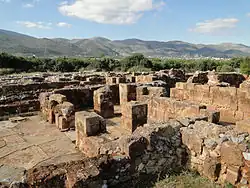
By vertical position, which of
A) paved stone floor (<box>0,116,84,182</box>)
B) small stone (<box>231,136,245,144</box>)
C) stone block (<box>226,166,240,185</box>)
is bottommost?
paved stone floor (<box>0,116,84,182</box>)

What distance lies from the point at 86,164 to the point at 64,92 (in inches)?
337

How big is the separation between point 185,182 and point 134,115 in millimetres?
3993

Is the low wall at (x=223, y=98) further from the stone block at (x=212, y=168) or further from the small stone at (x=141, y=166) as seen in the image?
the small stone at (x=141, y=166)

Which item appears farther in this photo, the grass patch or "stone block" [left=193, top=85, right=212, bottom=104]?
"stone block" [left=193, top=85, right=212, bottom=104]

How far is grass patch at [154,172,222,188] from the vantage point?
16.5 ft

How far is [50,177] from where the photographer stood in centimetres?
432

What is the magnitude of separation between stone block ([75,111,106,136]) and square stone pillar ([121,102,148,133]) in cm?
175

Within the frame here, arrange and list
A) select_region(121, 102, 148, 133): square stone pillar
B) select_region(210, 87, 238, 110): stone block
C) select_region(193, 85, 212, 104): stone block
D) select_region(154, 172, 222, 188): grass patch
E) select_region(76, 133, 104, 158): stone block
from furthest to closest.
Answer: select_region(193, 85, 212, 104): stone block, select_region(210, 87, 238, 110): stone block, select_region(121, 102, 148, 133): square stone pillar, select_region(76, 133, 104, 158): stone block, select_region(154, 172, 222, 188): grass patch

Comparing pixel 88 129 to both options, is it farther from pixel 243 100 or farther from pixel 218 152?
pixel 243 100

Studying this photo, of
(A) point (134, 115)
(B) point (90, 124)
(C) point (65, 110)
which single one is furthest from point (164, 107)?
(B) point (90, 124)

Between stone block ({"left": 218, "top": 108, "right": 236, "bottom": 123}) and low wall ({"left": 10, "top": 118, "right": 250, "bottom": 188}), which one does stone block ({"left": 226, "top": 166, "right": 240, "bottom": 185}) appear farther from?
stone block ({"left": 218, "top": 108, "right": 236, "bottom": 123})

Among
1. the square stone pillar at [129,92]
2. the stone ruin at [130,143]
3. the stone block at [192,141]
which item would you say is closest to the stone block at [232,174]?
the stone ruin at [130,143]

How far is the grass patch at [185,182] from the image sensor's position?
5023mm

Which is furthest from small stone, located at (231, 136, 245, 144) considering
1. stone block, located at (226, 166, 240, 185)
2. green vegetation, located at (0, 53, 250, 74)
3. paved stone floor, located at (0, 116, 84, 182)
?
green vegetation, located at (0, 53, 250, 74)
